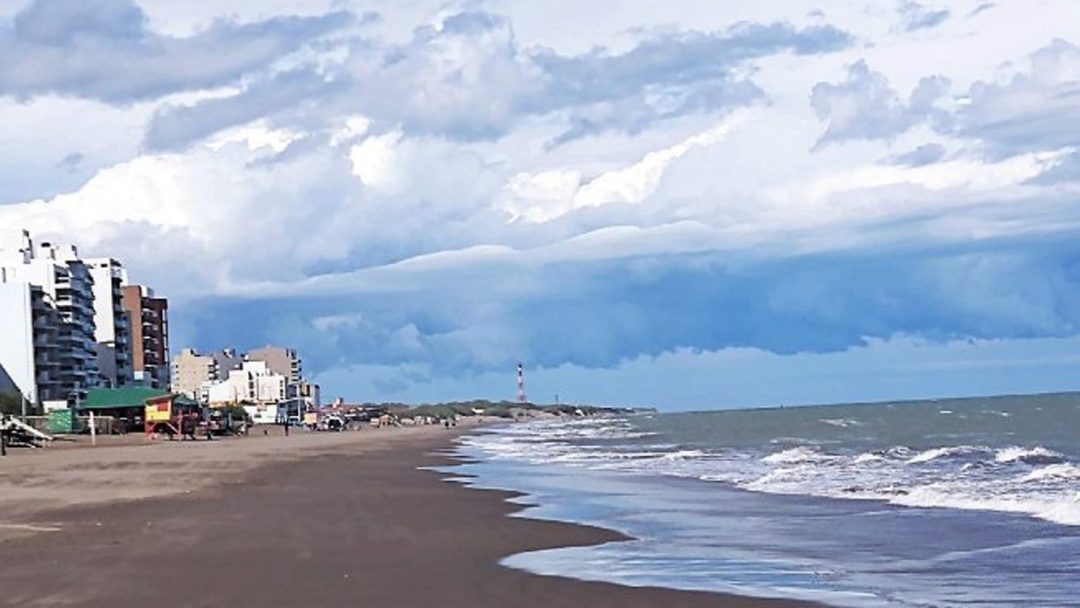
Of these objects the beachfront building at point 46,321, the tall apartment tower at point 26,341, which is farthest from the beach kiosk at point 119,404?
the tall apartment tower at point 26,341

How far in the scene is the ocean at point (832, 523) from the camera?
1355 centimetres

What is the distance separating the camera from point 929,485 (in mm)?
27469

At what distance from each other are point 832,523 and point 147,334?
163321 millimetres

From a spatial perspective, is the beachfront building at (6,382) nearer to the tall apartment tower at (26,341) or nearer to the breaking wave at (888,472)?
the tall apartment tower at (26,341)

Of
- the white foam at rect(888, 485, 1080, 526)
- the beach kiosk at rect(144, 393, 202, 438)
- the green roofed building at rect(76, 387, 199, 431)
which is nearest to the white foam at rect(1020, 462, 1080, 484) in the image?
the white foam at rect(888, 485, 1080, 526)

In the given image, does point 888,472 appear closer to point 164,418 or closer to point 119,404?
point 164,418

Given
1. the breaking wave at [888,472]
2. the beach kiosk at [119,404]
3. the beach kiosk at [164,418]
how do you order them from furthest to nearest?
1. the beach kiosk at [119,404]
2. the beach kiosk at [164,418]
3. the breaking wave at [888,472]

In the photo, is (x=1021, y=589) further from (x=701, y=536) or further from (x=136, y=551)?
(x=136, y=551)

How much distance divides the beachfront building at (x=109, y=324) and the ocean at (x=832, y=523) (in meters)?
119

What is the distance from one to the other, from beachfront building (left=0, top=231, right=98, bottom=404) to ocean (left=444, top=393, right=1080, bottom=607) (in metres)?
92.5

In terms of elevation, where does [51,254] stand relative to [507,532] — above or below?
above

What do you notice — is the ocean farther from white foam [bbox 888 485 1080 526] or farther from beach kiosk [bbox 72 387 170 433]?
beach kiosk [bbox 72 387 170 433]

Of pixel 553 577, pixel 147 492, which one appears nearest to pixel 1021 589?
pixel 553 577

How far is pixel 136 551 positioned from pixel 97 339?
5655 inches
